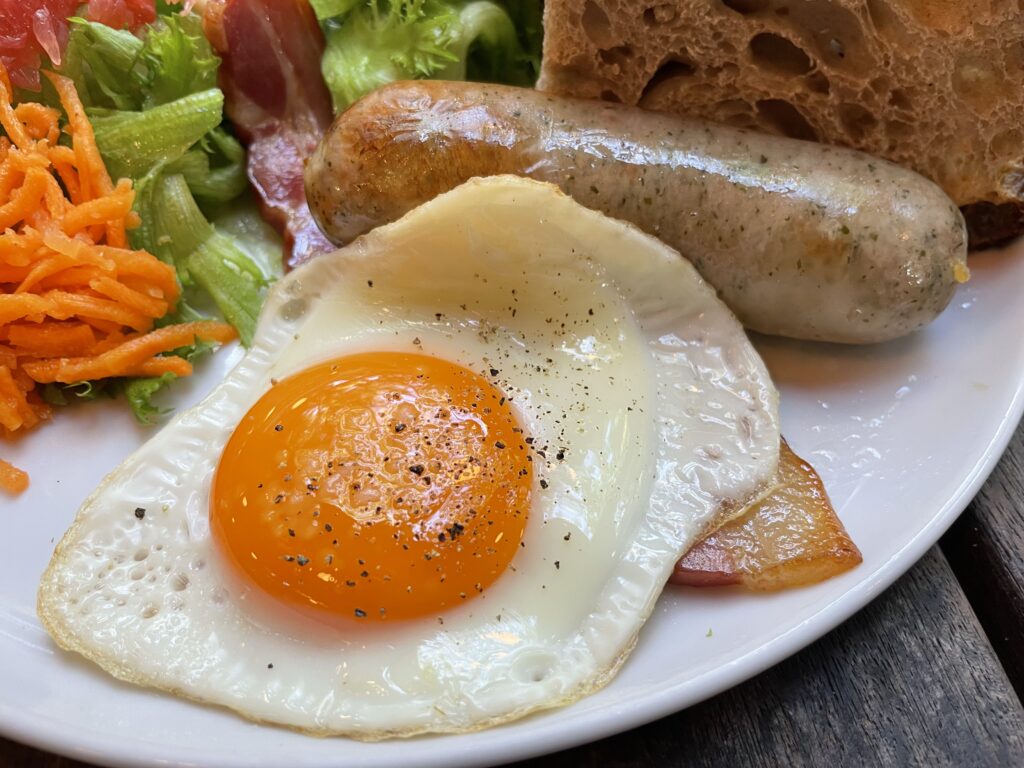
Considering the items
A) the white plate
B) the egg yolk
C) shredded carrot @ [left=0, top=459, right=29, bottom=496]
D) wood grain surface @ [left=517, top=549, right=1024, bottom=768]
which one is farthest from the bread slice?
shredded carrot @ [left=0, top=459, right=29, bottom=496]

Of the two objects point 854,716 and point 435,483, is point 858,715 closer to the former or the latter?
point 854,716

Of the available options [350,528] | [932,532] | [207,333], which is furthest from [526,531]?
[207,333]

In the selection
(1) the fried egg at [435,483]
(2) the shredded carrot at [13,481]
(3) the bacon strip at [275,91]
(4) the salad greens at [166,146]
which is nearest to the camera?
(1) the fried egg at [435,483]

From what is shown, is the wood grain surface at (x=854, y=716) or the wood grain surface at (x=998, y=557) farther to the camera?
the wood grain surface at (x=998, y=557)

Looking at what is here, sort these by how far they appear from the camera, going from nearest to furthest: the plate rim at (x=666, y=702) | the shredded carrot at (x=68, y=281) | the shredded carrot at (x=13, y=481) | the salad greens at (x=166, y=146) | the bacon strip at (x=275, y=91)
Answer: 1. the plate rim at (x=666, y=702)
2. the shredded carrot at (x=13, y=481)
3. the shredded carrot at (x=68, y=281)
4. the salad greens at (x=166, y=146)
5. the bacon strip at (x=275, y=91)

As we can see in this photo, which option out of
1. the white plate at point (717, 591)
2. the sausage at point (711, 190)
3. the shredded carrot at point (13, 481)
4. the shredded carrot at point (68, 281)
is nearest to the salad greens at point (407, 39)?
the sausage at point (711, 190)

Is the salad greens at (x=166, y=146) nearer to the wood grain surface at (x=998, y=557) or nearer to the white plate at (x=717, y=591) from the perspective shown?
the white plate at (x=717, y=591)

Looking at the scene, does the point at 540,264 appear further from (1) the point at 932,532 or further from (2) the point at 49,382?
(2) the point at 49,382
